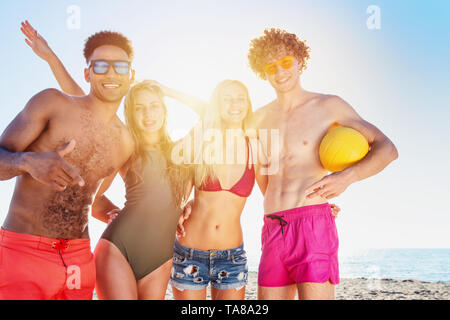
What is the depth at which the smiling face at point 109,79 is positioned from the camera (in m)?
3.99

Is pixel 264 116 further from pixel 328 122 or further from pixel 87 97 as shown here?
pixel 87 97

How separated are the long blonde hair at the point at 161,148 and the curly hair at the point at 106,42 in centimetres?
49

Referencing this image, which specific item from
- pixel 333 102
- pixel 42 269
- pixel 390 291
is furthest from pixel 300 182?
pixel 390 291

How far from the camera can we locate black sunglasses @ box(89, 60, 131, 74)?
13.3 ft

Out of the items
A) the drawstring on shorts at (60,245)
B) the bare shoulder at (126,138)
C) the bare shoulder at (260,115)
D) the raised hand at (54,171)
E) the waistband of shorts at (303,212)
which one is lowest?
the drawstring on shorts at (60,245)

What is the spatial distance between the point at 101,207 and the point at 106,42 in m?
1.88

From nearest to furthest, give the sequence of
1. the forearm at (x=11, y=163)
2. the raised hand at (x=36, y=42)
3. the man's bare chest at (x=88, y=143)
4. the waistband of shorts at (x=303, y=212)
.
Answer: the forearm at (x=11, y=163), the man's bare chest at (x=88, y=143), the waistband of shorts at (x=303, y=212), the raised hand at (x=36, y=42)

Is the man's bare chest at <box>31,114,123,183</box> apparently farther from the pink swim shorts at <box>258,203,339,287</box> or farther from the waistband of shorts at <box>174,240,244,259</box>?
the pink swim shorts at <box>258,203,339,287</box>

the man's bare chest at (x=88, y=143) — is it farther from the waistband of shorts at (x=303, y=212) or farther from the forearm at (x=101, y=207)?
the waistband of shorts at (x=303, y=212)

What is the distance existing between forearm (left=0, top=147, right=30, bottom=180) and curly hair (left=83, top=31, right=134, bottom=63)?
67.1 inches

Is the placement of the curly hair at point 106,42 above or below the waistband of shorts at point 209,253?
above

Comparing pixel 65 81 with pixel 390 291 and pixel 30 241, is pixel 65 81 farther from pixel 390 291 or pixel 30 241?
pixel 390 291

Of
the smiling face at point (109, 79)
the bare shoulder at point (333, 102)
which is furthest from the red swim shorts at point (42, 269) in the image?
the bare shoulder at point (333, 102)

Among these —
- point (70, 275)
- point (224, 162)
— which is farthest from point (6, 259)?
point (224, 162)
